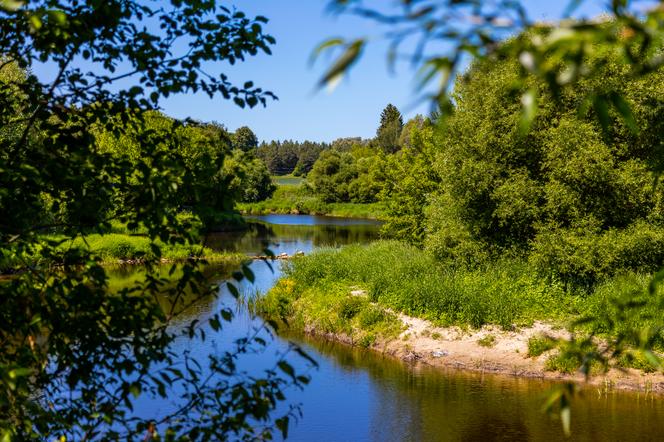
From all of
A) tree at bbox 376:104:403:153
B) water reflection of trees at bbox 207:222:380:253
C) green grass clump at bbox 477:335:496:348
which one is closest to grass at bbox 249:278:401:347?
green grass clump at bbox 477:335:496:348

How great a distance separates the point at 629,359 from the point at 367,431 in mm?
13130

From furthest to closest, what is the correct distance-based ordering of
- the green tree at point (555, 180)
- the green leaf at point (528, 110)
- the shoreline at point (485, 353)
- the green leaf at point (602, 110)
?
the green tree at point (555, 180) < the shoreline at point (485, 353) < the green leaf at point (602, 110) < the green leaf at point (528, 110)

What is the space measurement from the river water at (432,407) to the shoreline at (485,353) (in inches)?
16.2

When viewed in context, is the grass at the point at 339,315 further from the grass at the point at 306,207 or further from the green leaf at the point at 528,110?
the grass at the point at 306,207

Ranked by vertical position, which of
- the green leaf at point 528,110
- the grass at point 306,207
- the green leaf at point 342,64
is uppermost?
the green leaf at point 342,64

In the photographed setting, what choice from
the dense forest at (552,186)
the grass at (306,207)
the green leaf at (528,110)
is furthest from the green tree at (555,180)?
the grass at (306,207)

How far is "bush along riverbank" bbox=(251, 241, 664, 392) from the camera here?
18734 millimetres

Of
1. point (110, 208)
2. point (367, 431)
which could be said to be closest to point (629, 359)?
point (110, 208)

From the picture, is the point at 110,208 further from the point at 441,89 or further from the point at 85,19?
the point at 441,89

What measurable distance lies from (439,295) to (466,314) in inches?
45.7

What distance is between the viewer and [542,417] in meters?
15.5

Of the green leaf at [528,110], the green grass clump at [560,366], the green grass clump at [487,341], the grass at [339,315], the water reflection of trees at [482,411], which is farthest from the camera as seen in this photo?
the grass at [339,315]

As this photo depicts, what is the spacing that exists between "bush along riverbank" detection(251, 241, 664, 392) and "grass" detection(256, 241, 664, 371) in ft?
0.11

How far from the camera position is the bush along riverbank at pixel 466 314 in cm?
1873
